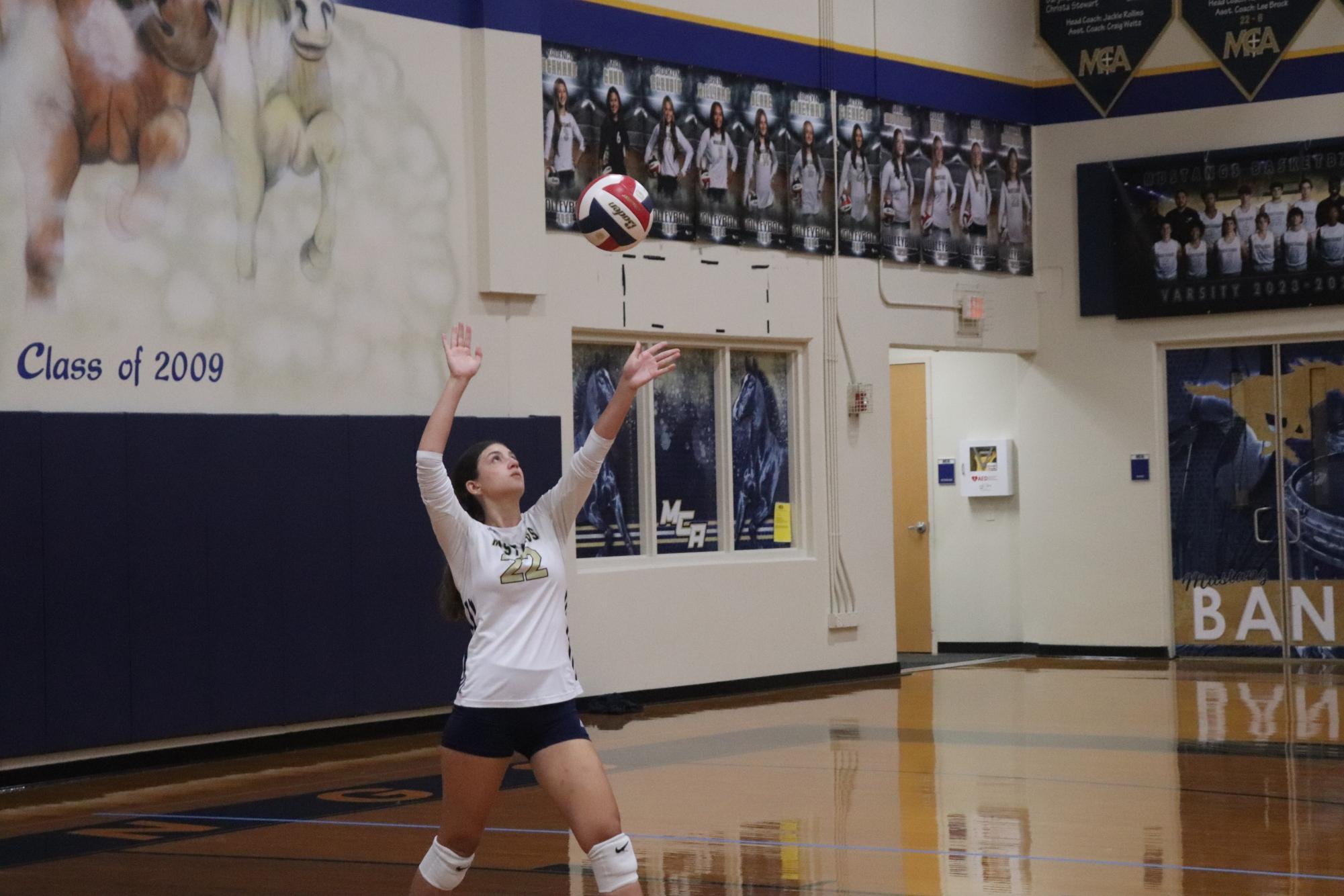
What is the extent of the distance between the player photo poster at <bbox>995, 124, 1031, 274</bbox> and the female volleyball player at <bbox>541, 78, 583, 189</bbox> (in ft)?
18.5

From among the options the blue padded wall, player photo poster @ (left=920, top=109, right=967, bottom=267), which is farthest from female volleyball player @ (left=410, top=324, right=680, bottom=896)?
player photo poster @ (left=920, top=109, right=967, bottom=267)

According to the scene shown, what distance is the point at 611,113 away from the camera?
1448cm

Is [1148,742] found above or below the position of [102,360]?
below

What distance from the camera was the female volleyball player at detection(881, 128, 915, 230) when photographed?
16.8 meters

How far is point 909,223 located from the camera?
671 inches

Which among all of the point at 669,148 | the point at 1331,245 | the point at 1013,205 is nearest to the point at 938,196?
the point at 1013,205

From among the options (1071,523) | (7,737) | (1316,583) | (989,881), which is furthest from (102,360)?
(1316,583)

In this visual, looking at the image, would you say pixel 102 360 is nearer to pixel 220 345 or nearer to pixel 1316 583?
pixel 220 345

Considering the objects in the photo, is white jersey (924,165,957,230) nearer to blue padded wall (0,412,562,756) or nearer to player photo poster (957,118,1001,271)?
player photo poster (957,118,1001,271)

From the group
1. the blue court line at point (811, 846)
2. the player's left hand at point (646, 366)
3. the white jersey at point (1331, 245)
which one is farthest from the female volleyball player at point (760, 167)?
the player's left hand at point (646, 366)

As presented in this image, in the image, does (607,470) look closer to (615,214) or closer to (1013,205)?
(615,214)

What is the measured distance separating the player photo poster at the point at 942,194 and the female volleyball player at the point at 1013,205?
66 cm

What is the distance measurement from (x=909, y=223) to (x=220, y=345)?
7627 millimetres

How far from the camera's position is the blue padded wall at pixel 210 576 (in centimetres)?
1080
